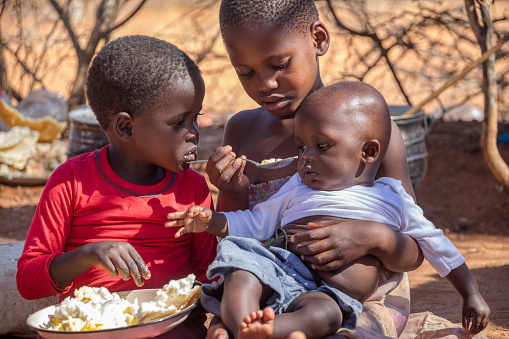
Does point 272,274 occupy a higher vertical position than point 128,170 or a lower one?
lower

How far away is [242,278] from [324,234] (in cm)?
33

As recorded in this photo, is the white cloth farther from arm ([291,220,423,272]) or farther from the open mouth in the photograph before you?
the open mouth

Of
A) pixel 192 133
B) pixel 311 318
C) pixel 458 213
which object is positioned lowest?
pixel 458 213

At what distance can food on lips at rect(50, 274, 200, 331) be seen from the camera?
1.96 m

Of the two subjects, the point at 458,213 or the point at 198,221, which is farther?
the point at 458,213

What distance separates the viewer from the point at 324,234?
83.4 inches

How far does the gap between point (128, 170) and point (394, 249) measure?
1.05 m

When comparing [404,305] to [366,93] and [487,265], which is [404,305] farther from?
[487,265]

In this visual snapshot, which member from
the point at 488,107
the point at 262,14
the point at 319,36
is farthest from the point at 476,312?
the point at 488,107

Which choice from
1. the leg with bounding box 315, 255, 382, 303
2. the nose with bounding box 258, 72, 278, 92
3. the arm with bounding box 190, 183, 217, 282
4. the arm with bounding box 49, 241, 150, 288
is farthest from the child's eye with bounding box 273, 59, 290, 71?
the arm with bounding box 49, 241, 150, 288

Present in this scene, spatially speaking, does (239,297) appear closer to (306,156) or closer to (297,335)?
(297,335)

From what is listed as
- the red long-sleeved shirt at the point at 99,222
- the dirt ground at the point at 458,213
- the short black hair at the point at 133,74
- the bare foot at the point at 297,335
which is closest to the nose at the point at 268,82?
the short black hair at the point at 133,74

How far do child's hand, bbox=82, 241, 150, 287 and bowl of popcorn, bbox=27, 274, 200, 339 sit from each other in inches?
3.9

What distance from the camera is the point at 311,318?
1.91 m
